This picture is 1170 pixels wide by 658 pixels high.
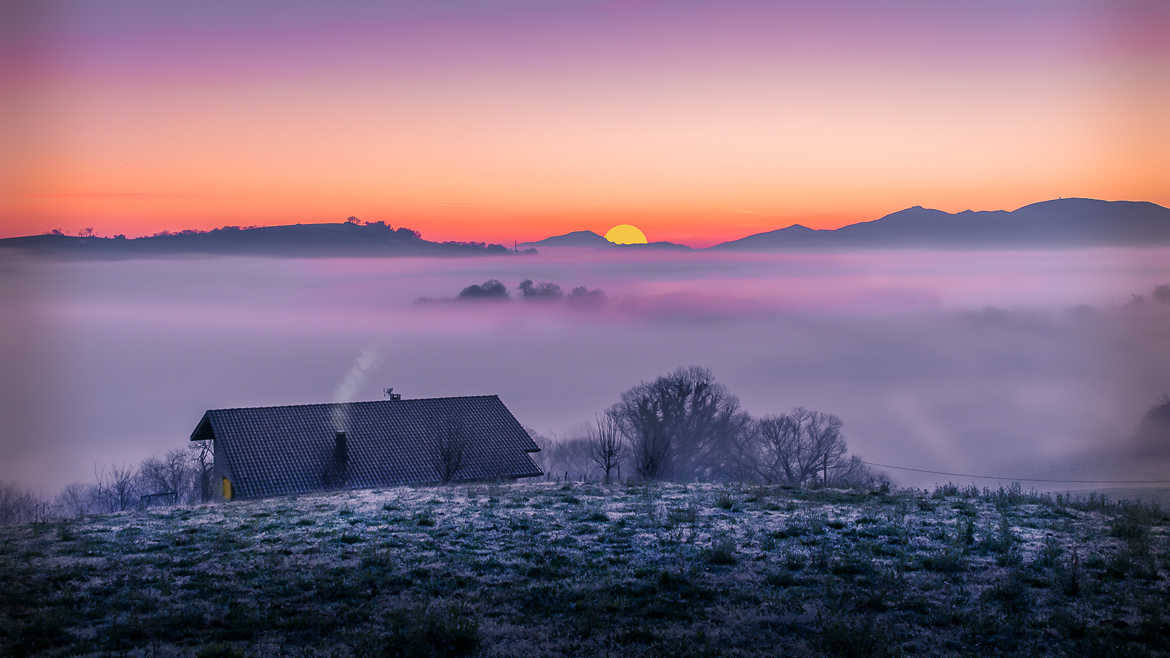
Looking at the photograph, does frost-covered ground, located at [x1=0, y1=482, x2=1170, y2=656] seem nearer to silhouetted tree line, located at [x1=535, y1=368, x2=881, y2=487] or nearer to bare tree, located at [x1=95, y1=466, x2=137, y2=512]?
bare tree, located at [x1=95, y1=466, x2=137, y2=512]

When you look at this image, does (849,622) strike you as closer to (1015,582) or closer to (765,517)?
(1015,582)

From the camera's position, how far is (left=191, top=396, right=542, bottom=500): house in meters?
34.8

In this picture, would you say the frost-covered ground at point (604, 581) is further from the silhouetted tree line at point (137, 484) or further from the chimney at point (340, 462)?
the silhouetted tree line at point (137, 484)

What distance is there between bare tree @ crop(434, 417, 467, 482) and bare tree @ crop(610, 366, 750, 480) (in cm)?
2537

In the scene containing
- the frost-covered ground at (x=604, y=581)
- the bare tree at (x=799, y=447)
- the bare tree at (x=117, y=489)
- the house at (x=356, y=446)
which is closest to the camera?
the frost-covered ground at (x=604, y=581)

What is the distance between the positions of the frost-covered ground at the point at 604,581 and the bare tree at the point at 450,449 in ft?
49.3

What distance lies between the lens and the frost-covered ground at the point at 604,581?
9703 millimetres

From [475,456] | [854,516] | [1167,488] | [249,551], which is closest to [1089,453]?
[1167,488]

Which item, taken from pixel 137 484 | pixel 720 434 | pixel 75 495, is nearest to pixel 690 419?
pixel 720 434

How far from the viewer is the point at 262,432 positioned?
1451 inches

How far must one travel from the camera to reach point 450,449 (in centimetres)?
3400

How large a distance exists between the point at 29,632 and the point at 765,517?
1189cm

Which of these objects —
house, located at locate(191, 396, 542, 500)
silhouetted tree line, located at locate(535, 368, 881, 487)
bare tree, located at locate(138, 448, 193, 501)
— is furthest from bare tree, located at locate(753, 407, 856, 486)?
bare tree, located at locate(138, 448, 193, 501)

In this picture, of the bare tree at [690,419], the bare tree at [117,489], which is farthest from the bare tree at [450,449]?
the bare tree at [690,419]
